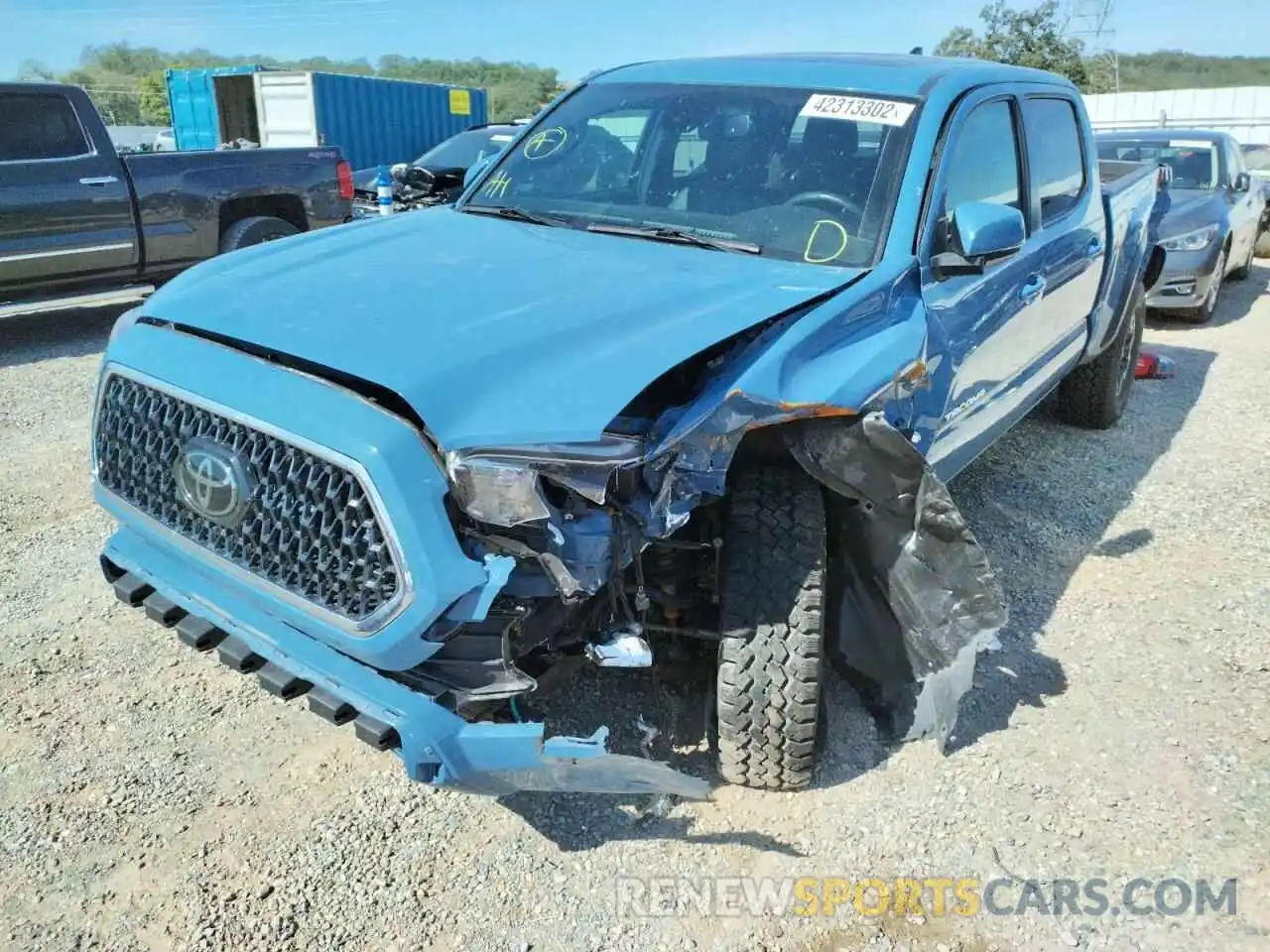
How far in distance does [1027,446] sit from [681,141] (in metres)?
3.00

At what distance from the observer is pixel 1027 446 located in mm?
5543

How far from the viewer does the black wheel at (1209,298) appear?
8.55 meters

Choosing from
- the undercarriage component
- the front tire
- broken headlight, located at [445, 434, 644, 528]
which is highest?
broken headlight, located at [445, 434, 644, 528]

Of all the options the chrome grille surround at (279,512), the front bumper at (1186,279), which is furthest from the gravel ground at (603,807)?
the front bumper at (1186,279)

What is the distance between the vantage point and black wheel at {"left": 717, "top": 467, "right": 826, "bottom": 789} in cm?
257

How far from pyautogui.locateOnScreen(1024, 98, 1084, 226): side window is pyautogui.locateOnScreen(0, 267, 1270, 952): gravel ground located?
5.13ft

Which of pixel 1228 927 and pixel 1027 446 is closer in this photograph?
pixel 1228 927

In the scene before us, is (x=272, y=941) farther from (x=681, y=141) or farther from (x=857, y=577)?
(x=681, y=141)

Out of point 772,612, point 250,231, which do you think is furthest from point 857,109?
point 250,231

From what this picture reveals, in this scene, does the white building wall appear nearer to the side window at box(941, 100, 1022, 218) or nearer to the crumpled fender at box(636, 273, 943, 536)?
the side window at box(941, 100, 1022, 218)

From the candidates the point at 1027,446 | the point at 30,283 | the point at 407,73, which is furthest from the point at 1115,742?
the point at 407,73

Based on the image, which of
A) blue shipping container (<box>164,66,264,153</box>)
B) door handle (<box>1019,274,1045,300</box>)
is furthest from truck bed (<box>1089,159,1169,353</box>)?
Answer: blue shipping container (<box>164,66,264,153</box>)

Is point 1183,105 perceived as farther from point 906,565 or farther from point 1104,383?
point 906,565

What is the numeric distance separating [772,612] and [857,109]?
180 cm
